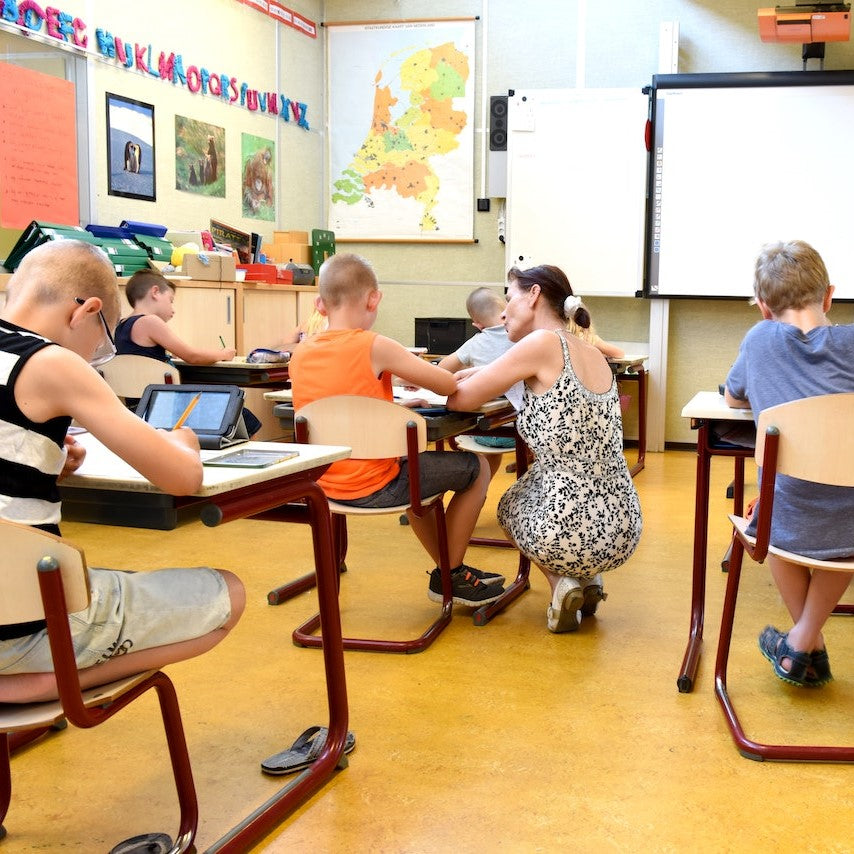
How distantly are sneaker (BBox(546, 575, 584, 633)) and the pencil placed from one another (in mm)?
1363

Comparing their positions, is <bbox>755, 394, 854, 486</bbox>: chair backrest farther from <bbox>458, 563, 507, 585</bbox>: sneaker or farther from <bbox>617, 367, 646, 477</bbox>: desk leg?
<bbox>617, 367, 646, 477</bbox>: desk leg

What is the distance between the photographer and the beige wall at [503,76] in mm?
6512

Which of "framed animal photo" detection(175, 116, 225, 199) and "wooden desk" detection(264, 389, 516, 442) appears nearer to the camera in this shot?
"wooden desk" detection(264, 389, 516, 442)

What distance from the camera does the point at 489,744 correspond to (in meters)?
2.30

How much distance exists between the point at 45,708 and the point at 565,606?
1784 millimetres

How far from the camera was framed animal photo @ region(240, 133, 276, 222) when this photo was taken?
638 cm

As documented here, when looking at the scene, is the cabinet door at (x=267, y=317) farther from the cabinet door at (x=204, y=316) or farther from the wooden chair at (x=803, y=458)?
the wooden chair at (x=803, y=458)

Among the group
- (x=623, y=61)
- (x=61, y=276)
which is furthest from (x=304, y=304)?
(x=61, y=276)

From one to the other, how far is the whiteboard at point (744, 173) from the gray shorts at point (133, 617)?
552 centimetres

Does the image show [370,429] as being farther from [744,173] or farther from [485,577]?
[744,173]

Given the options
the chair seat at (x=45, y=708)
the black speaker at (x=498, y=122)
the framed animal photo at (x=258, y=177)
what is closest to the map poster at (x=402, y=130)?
the black speaker at (x=498, y=122)

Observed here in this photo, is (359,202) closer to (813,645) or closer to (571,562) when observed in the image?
(571,562)

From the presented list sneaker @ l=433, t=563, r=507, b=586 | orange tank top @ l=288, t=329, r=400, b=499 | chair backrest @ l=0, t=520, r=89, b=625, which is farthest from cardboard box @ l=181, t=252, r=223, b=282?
chair backrest @ l=0, t=520, r=89, b=625

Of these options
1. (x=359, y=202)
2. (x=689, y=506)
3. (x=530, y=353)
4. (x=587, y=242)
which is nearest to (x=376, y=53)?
(x=359, y=202)
